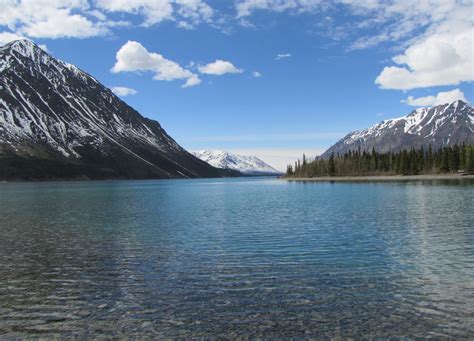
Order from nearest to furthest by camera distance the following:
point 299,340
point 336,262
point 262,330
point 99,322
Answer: point 299,340, point 262,330, point 99,322, point 336,262

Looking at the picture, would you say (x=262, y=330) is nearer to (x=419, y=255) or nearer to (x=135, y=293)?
(x=135, y=293)

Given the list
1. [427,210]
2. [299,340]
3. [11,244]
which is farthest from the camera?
[427,210]

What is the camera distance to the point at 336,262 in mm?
34438

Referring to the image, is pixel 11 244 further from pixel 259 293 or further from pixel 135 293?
pixel 259 293

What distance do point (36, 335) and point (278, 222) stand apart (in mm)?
44683

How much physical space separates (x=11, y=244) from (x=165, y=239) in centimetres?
1650

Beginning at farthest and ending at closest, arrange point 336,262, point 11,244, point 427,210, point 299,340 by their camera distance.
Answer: point 427,210
point 11,244
point 336,262
point 299,340

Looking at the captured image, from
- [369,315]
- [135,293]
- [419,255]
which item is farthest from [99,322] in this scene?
[419,255]

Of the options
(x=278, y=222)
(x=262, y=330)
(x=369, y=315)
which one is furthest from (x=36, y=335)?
(x=278, y=222)

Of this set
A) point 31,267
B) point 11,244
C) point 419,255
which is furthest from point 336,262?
point 11,244

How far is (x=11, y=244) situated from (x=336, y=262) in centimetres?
3468

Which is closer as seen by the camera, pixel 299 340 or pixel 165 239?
pixel 299 340

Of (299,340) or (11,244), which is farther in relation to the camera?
(11,244)

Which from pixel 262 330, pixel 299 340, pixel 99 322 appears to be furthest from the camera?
pixel 99 322
